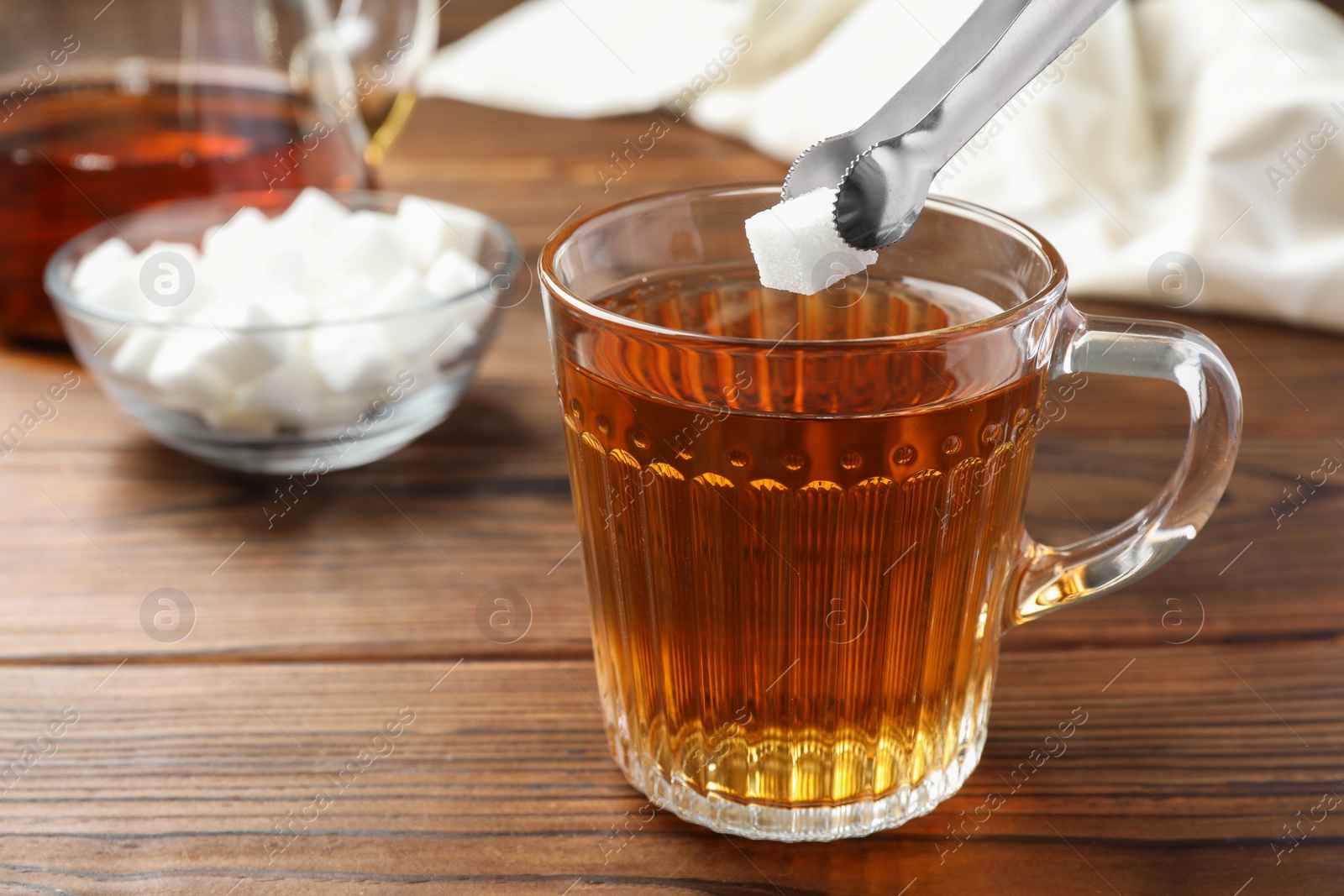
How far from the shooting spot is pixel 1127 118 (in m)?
1.09

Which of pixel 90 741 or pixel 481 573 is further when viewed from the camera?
pixel 481 573

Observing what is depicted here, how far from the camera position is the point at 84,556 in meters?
0.68

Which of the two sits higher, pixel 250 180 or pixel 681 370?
pixel 681 370

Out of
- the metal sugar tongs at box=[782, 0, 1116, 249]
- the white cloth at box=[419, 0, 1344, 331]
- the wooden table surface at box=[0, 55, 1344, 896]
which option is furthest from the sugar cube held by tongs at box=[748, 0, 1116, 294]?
the white cloth at box=[419, 0, 1344, 331]

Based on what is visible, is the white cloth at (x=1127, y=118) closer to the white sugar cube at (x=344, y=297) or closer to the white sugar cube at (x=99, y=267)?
the white sugar cube at (x=344, y=297)

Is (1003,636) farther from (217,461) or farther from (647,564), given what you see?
(217,461)

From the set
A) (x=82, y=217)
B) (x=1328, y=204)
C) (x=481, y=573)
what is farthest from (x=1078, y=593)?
(x=82, y=217)

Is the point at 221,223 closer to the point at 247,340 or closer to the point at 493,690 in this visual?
the point at 247,340

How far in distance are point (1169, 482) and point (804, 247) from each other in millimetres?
185

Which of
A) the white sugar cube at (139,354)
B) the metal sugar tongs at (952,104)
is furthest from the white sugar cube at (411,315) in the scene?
the metal sugar tongs at (952,104)

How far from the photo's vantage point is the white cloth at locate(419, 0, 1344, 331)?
92cm

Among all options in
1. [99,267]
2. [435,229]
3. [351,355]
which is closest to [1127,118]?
[435,229]

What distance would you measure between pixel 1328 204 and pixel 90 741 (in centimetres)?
89

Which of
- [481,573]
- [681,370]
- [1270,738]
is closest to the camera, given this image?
[681,370]
